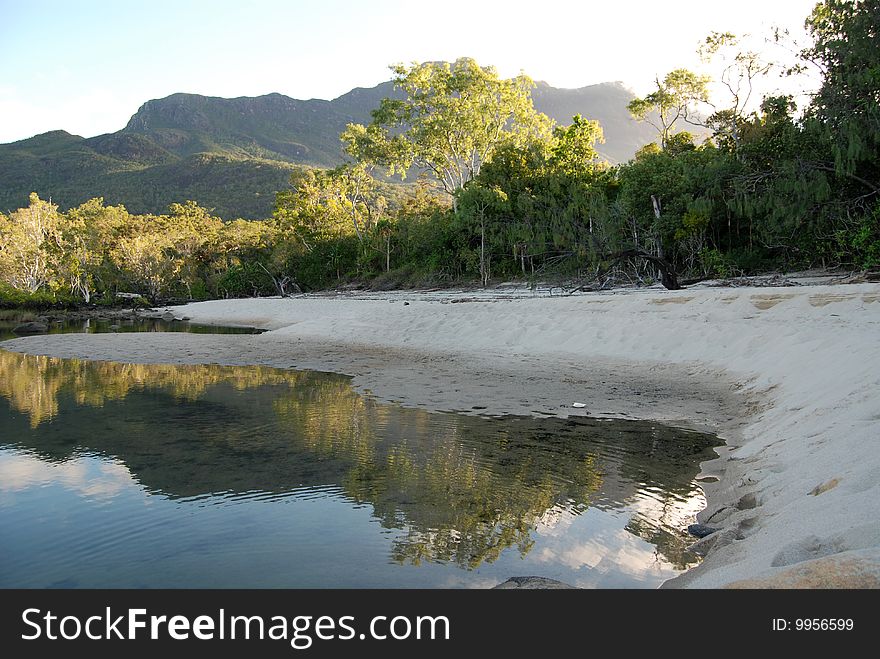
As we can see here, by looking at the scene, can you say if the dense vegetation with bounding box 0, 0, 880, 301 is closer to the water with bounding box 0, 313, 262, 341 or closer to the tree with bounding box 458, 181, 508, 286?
the tree with bounding box 458, 181, 508, 286

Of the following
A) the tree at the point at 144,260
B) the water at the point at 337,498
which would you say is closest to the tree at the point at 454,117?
the tree at the point at 144,260

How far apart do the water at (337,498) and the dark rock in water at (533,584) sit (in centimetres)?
27

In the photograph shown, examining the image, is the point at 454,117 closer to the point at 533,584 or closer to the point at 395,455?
the point at 395,455

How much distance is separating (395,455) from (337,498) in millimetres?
1296

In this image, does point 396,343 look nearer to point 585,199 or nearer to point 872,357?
point 872,357

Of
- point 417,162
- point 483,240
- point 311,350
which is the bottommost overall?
point 311,350

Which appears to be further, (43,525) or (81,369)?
(81,369)

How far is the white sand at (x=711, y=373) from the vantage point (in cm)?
336

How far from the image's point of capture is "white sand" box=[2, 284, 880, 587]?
3359 millimetres

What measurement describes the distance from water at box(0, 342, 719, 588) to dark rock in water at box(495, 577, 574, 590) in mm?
271

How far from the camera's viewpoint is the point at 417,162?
150 feet

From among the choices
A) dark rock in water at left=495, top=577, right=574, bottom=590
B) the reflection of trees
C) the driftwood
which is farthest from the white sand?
the driftwood
